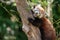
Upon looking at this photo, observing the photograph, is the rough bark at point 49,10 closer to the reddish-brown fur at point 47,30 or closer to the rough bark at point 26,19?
the reddish-brown fur at point 47,30

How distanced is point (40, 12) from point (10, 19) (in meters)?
0.48

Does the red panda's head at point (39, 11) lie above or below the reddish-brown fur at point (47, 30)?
above

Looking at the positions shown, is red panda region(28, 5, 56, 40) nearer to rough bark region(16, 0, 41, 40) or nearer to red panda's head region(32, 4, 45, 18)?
red panda's head region(32, 4, 45, 18)

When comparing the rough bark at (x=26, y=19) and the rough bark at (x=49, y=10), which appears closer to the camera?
the rough bark at (x=26, y=19)

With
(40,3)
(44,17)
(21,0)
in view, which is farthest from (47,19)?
(21,0)

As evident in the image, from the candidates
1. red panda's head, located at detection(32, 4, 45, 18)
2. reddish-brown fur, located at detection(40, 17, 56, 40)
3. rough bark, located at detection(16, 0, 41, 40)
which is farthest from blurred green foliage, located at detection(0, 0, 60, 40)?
rough bark, located at detection(16, 0, 41, 40)

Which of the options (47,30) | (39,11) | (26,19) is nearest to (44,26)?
(47,30)

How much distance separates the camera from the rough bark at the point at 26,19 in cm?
259

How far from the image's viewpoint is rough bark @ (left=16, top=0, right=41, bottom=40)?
2.59 meters

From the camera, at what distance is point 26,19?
263cm

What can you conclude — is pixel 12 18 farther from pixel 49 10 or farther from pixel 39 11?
pixel 49 10

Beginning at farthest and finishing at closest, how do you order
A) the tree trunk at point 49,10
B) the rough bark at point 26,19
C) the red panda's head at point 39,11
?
the tree trunk at point 49,10, the red panda's head at point 39,11, the rough bark at point 26,19

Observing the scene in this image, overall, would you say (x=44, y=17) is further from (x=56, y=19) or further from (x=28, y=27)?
(x=28, y=27)

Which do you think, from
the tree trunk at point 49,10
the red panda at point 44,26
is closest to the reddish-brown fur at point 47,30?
the red panda at point 44,26
